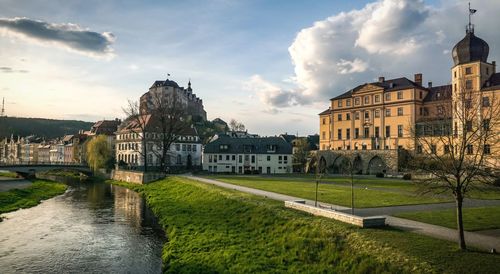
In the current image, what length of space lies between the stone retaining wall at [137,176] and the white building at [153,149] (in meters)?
13.1

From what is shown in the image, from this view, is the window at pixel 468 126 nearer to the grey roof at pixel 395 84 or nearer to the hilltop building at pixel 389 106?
the hilltop building at pixel 389 106

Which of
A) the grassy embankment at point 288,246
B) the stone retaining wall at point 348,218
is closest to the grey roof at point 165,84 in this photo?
the grassy embankment at point 288,246

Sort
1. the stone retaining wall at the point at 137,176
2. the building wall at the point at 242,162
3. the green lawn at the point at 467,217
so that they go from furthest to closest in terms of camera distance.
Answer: the building wall at the point at 242,162
the stone retaining wall at the point at 137,176
the green lawn at the point at 467,217

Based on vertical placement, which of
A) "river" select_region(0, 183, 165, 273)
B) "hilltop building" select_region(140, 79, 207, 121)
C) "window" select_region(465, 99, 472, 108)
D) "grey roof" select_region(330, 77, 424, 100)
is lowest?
"river" select_region(0, 183, 165, 273)

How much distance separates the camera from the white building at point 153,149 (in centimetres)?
8906

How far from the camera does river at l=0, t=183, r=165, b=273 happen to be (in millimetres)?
19859

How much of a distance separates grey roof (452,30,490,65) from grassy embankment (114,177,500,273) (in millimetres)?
44974

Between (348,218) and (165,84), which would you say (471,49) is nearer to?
(348,218)

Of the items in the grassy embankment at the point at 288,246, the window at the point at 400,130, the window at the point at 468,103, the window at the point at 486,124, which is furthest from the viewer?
the window at the point at 400,130

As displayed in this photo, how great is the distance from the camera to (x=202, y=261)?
64.3 feet

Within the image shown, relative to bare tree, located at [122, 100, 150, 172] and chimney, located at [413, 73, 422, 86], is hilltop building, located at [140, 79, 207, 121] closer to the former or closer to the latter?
bare tree, located at [122, 100, 150, 172]

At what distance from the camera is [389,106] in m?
73.4

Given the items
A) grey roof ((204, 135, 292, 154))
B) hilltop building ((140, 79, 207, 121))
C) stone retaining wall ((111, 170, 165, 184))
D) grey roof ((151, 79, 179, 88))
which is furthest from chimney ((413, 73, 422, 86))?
grey roof ((151, 79, 179, 88))

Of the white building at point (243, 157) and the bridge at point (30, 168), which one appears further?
the white building at point (243, 157)
